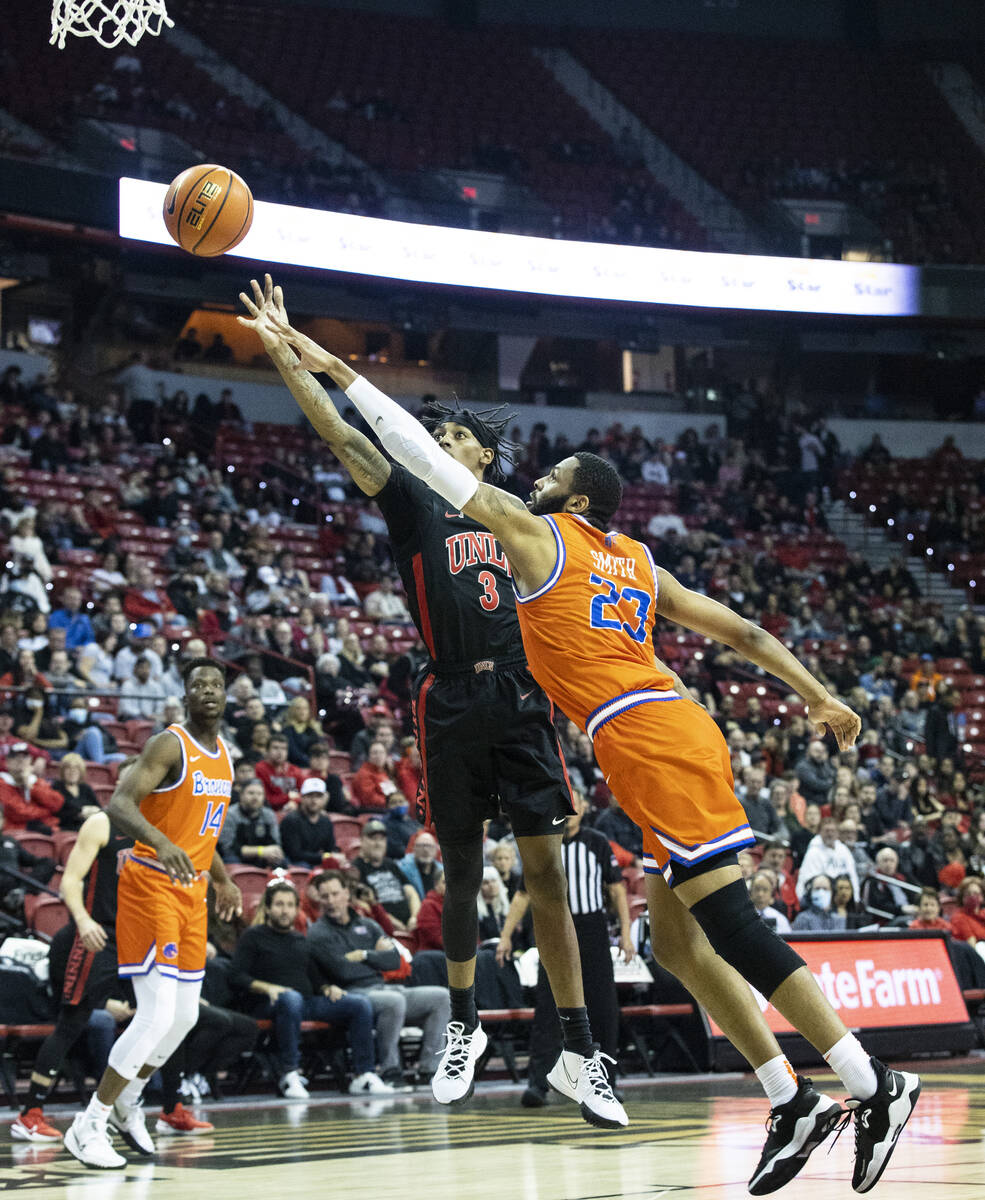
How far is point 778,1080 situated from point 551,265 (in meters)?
23.6

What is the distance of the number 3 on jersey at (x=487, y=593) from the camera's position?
6102 millimetres

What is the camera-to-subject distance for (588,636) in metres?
5.25

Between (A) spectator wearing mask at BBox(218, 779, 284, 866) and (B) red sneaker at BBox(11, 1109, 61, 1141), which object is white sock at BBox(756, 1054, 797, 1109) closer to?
(B) red sneaker at BBox(11, 1109, 61, 1141)

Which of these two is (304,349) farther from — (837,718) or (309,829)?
(309,829)

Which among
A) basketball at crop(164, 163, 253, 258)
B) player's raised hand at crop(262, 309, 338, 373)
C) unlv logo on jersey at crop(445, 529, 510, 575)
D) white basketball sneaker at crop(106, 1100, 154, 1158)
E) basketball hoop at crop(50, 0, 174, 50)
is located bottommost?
white basketball sneaker at crop(106, 1100, 154, 1158)

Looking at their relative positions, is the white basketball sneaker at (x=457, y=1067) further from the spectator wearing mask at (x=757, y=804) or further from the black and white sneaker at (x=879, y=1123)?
the spectator wearing mask at (x=757, y=804)

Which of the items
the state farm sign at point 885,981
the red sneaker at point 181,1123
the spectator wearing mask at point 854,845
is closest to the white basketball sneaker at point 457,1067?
the red sneaker at point 181,1123

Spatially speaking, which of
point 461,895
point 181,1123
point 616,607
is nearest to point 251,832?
point 181,1123

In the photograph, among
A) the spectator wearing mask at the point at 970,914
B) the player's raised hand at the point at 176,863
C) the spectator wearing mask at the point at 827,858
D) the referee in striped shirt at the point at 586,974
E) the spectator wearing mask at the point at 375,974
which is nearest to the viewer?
the player's raised hand at the point at 176,863

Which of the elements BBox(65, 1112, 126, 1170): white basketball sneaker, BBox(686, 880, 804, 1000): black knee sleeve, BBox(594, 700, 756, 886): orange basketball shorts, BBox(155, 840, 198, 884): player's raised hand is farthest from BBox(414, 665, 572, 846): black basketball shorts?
BBox(65, 1112, 126, 1170): white basketball sneaker

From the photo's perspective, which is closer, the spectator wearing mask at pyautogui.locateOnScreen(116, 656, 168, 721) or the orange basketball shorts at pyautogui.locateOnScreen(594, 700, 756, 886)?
the orange basketball shorts at pyautogui.locateOnScreen(594, 700, 756, 886)

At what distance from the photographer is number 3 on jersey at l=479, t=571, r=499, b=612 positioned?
240 inches

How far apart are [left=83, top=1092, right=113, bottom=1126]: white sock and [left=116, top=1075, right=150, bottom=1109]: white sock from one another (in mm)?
186

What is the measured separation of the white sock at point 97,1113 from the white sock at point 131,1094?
19cm
